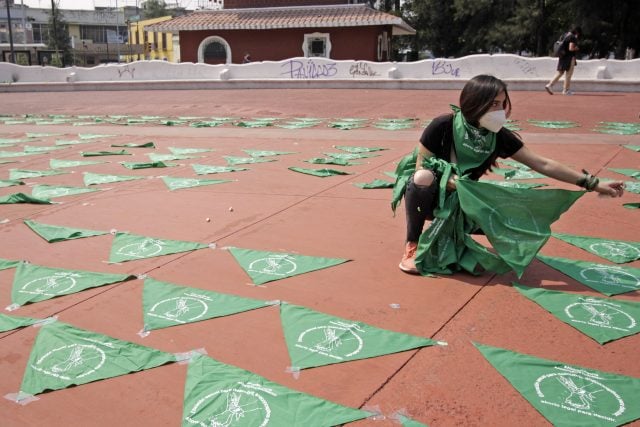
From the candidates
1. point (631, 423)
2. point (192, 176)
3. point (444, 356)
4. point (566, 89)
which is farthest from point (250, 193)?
point (566, 89)

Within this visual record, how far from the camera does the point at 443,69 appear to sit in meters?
20.0

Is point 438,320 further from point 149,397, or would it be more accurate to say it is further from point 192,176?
point 192,176

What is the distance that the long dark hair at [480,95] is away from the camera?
3432 millimetres

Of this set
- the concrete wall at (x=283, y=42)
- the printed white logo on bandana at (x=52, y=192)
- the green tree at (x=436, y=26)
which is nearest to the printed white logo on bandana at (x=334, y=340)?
the printed white logo on bandana at (x=52, y=192)

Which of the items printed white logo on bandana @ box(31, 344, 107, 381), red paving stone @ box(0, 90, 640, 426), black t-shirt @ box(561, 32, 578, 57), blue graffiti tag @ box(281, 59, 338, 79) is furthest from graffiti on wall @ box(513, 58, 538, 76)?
printed white logo on bandana @ box(31, 344, 107, 381)

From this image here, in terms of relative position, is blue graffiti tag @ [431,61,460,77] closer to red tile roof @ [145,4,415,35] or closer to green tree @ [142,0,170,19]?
red tile roof @ [145,4,415,35]

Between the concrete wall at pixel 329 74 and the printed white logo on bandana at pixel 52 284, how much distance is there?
16743 millimetres

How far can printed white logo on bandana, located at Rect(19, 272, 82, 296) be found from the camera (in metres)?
3.57

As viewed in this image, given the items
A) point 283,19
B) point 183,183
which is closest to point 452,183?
point 183,183

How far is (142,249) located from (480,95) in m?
2.59

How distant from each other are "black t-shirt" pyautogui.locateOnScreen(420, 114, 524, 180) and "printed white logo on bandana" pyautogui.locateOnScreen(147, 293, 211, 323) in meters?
1.66

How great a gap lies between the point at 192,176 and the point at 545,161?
14.9 ft

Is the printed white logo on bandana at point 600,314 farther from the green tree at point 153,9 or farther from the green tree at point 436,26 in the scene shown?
the green tree at point 153,9

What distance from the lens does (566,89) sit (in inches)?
630
